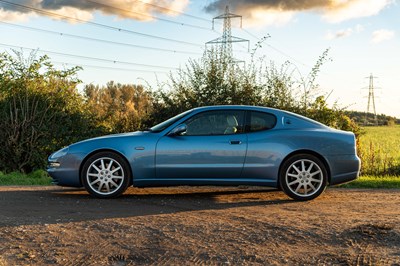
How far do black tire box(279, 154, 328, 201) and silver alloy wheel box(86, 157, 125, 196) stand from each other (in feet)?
8.49

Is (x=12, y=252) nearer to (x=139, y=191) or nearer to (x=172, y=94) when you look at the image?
(x=139, y=191)

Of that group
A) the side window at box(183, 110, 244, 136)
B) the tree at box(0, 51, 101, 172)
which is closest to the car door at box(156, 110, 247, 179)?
the side window at box(183, 110, 244, 136)

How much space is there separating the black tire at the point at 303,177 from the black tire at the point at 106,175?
252cm

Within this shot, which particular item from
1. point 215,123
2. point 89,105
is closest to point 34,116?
point 89,105

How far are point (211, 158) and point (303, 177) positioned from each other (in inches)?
59.6

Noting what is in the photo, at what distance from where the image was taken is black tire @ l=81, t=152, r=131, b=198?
8.83m

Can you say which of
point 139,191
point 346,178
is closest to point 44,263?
point 139,191

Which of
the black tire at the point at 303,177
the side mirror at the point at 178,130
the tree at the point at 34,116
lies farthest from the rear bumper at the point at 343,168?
the tree at the point at 34,116

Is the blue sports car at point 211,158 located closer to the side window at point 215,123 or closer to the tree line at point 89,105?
the side window at point 215,123

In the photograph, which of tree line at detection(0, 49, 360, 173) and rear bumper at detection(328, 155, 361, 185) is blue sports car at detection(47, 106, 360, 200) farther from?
tree line at detection(0, 49, 360, 173)

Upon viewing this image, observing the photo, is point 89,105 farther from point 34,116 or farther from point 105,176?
point 105,176

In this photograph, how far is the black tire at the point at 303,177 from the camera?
8820 mm

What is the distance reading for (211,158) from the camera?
877cm

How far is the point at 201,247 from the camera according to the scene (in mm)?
5547
